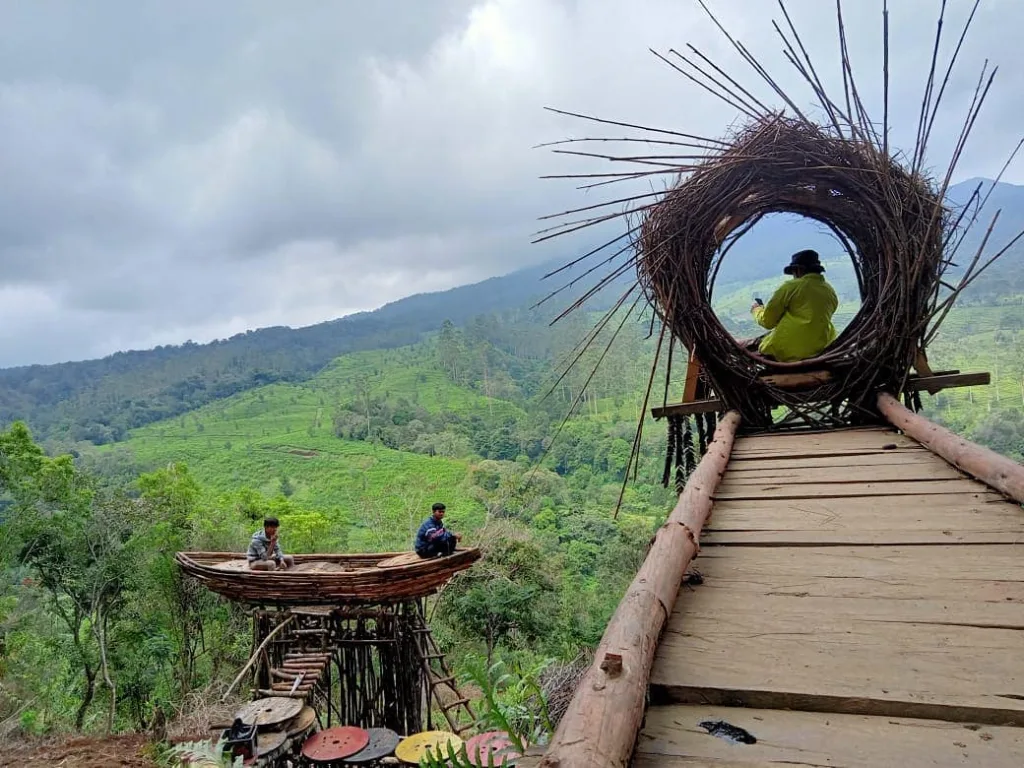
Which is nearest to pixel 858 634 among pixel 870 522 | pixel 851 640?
pixel 851 640

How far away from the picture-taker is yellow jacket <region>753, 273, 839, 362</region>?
3.49m

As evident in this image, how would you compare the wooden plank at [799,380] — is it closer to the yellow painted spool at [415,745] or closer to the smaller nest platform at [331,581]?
the smaller nest platform at [331,581]

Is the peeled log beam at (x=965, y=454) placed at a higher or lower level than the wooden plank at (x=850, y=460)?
higher

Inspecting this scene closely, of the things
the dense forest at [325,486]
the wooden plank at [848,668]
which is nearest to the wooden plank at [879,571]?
the wooden plank at [848,668]

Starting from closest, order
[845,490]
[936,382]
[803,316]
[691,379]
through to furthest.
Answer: [845,490], [936,382], [803,316], [691,379]

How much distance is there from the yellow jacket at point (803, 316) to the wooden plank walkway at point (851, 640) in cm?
171

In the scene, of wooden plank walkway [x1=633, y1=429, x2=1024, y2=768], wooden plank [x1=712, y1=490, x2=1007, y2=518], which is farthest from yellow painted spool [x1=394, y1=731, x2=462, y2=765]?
wooden plank walkway [x1=633, y1=429, x2=1024, y2=768]

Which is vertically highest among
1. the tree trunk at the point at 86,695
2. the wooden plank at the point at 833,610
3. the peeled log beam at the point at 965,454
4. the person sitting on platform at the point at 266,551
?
the peeled log beam at the point at 965,454

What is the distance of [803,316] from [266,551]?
648 centimetres

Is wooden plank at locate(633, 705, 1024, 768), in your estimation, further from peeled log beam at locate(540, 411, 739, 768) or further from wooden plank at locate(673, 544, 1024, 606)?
wooden plank at locate(673, 544, 1024, 606)

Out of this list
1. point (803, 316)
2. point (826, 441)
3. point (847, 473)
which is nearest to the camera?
point (847, 473)

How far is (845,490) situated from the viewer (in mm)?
2016

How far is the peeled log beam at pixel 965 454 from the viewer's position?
172 cm

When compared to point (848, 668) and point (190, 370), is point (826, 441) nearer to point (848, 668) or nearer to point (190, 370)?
point (848, 668)
